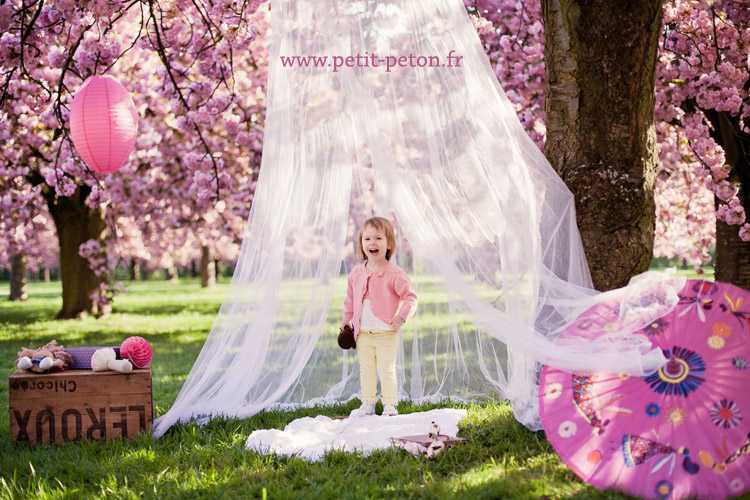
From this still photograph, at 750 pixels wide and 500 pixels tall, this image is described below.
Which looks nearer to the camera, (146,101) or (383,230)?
(383,230)

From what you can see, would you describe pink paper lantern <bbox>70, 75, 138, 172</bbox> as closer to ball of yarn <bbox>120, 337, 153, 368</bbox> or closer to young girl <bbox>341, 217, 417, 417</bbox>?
ball of yarn <bbox>120, 337, 153, 368</bbox>

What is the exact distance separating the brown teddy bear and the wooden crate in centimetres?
5

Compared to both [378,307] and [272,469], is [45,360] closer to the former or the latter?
[272,469]

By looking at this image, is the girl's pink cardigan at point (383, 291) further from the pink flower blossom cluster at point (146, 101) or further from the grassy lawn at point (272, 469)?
the pink flower blossom cluster at point (146, 101)

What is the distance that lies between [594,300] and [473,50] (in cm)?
130

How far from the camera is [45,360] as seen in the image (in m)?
3.13

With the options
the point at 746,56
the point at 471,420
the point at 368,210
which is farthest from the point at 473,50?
the point at 746,56

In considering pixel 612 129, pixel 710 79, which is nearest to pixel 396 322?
pixel 612 129

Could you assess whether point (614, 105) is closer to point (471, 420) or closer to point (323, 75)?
point (323, 75)

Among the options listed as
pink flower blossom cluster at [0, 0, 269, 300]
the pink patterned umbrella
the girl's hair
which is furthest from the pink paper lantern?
the pink patterned umbrella

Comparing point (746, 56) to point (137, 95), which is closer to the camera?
point (746, 56)

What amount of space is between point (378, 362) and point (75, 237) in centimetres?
742

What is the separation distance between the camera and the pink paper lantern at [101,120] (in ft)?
12.1

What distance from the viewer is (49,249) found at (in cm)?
2612
